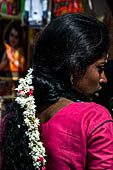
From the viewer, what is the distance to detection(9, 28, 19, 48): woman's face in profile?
164 inches

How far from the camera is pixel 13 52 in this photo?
419 centimetres

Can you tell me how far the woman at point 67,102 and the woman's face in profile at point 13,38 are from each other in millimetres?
3229

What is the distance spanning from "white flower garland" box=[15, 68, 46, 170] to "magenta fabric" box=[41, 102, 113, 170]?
0.07 meters

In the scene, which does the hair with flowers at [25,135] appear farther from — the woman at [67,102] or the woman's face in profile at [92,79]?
the woman's face in profile at [92,79]

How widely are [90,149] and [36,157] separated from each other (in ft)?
0.97

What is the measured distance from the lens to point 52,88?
3.30 feet

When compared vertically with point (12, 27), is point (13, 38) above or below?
below

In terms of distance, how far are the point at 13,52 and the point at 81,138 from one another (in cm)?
353

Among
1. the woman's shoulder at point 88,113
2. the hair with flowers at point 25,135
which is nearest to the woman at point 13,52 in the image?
the hair with flowers at point 25,135

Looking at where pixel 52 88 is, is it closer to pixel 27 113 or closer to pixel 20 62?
pixel 27 113

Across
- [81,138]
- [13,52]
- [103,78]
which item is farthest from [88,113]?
[13,52]

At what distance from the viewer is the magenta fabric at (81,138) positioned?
33.2 inches

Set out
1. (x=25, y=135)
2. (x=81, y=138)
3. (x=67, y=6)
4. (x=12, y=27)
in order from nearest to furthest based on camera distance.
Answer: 1. (x=81, y=138)
2. (x=25, y=135)
3. (x=67, y=6)
4. (x=12, y=27)

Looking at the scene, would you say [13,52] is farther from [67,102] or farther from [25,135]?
[67,102]
